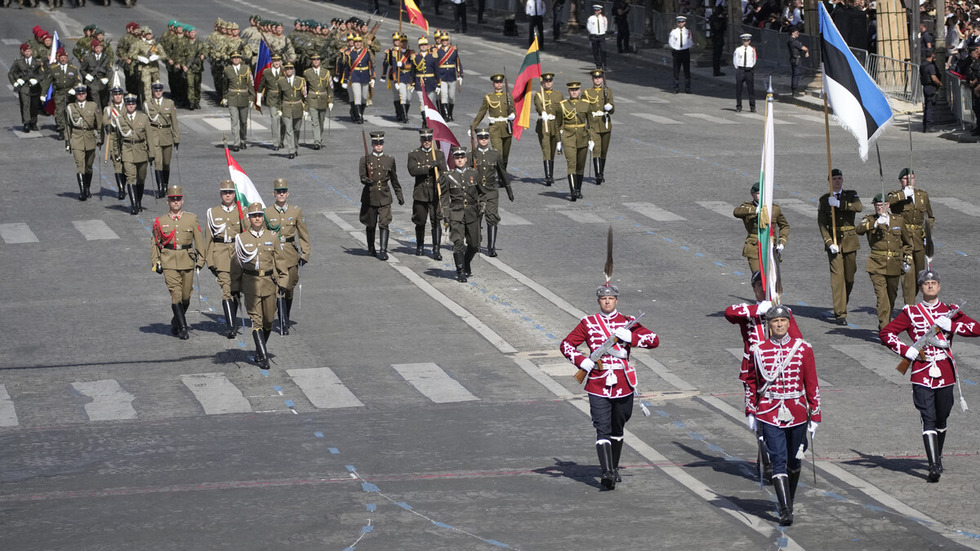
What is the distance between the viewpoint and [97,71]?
117 feet

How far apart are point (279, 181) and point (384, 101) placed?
21.8 metres

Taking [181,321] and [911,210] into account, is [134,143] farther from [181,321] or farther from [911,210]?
[911,210]

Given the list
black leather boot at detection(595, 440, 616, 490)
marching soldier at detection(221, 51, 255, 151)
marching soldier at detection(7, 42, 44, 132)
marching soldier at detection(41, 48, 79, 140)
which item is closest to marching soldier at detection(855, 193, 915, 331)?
black leather boot at detection(595, 440, 616, 490)

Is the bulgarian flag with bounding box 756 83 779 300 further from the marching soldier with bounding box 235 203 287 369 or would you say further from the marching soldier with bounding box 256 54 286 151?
the marching soldier with bounding box 256 54 286 151

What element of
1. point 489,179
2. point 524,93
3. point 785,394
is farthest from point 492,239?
point 785,394

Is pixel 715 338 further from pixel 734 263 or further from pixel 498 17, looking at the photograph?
pixel 498 17

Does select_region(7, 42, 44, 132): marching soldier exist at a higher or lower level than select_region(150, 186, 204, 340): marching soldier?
higher

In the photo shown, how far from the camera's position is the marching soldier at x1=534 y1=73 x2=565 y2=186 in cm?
2866

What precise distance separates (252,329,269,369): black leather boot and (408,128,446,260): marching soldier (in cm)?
598

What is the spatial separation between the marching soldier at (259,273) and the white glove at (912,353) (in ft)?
24.4

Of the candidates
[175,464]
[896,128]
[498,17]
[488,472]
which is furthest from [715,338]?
[498,17]

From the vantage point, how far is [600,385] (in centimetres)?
1317

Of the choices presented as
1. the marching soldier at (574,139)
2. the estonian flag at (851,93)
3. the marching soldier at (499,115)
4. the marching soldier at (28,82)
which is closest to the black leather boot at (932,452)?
the estonian flag at (851,93)

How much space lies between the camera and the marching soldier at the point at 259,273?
17.9 meters
